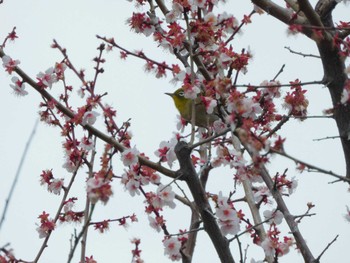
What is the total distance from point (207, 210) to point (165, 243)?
727mm

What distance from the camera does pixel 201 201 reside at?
12.6 feet

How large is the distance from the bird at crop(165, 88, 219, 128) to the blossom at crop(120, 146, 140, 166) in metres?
1.13

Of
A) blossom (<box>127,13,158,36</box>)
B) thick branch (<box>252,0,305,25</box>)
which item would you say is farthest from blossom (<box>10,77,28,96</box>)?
thick branch (<box>252,0,305,25</box>)

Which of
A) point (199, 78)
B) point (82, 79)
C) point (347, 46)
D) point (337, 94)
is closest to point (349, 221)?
point (337, 94)

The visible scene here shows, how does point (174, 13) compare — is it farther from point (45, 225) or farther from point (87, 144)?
point (45, 225)

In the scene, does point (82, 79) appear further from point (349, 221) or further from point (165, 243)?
point (349, 221)

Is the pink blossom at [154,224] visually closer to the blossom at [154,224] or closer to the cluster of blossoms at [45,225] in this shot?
the blossom at [154,224]

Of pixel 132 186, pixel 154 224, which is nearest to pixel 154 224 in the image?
pixel 154 224

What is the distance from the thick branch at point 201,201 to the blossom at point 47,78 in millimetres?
1544

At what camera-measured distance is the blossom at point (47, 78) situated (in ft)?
15.6

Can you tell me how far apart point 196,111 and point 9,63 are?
1750 mm

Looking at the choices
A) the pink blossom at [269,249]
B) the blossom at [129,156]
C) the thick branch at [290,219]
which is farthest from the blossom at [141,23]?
the pink blossom at [269,249]

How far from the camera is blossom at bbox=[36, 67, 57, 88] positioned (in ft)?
15.6

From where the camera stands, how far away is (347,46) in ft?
12.5
